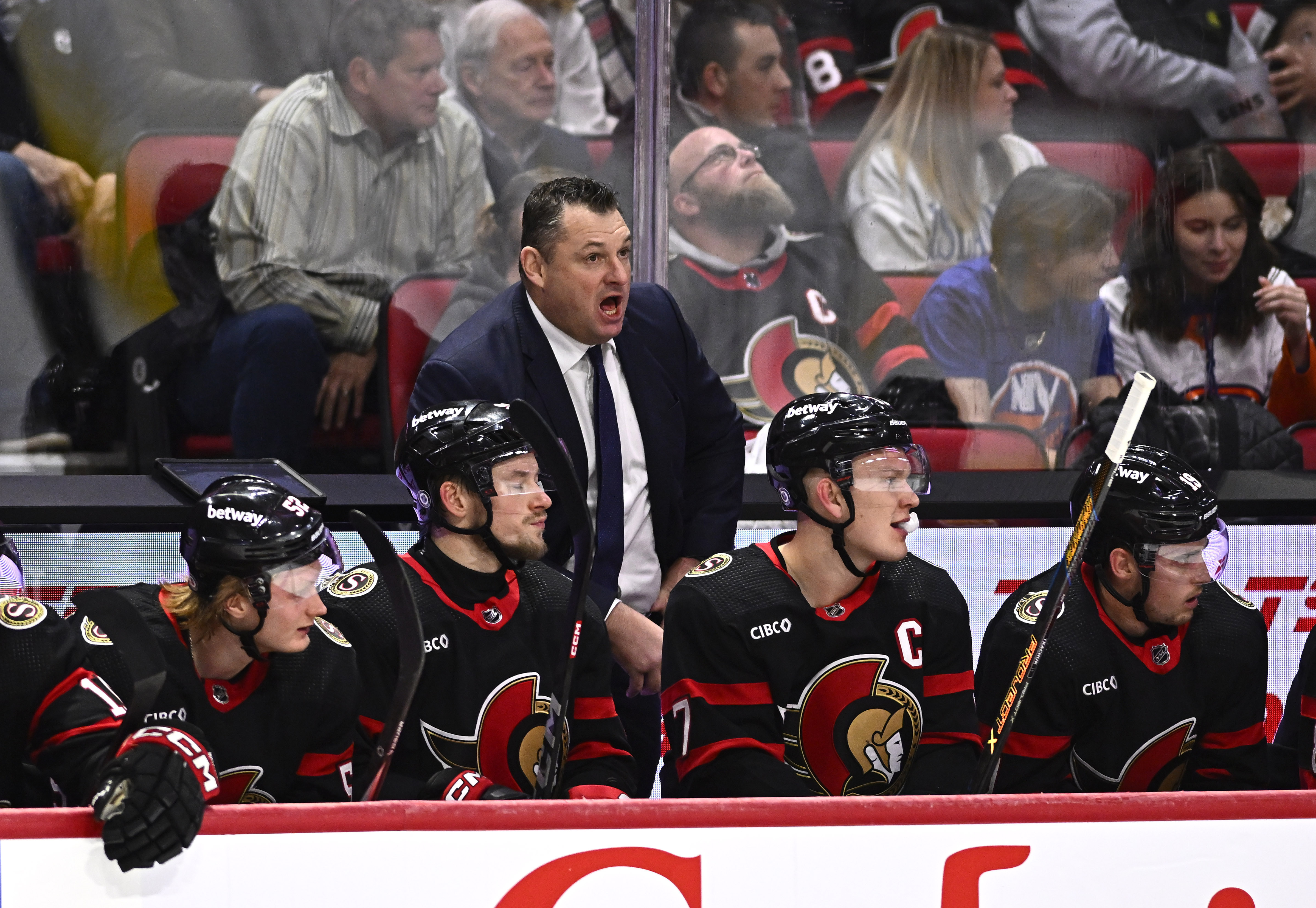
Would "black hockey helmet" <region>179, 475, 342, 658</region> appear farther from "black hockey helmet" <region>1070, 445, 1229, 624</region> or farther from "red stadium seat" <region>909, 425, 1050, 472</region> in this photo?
"red stadium seat" <region>909, 425, 1050, 472</region>

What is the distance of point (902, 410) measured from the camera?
4324 millimetres

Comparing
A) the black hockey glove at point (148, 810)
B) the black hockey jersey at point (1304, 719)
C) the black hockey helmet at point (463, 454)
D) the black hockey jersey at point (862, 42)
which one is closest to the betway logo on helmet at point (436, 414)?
the black hockey helmet at point (463, 454)

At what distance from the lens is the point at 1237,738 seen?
2.62 m

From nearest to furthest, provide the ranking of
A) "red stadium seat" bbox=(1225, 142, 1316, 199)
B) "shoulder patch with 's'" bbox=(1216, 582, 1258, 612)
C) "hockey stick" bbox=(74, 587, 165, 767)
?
"hockey stick" bbox=(74, 587, 165, 767) → "shoulder patch with 's'" bbox=(1216, 582, 1258, 612) → "red stadium seat" bbox=(1225, 142, 1316, 199)

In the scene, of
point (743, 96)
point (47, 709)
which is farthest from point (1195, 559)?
point (743, 96)

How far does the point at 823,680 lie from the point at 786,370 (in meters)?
2.02

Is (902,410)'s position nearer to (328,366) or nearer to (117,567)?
(328,366)

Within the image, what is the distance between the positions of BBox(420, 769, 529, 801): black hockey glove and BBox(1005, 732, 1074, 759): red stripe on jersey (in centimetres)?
88

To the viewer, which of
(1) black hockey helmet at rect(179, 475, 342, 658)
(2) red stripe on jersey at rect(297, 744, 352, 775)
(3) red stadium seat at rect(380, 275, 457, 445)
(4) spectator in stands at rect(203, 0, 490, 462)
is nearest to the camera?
(1) black hockey helmet at rect(179, 475, 342, 658)

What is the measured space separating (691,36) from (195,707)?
110 inches

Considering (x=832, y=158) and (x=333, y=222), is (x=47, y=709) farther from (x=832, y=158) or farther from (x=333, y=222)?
(x=832, y=158)

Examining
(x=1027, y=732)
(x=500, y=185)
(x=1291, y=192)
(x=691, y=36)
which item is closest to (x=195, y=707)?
(x=1027, y=732)

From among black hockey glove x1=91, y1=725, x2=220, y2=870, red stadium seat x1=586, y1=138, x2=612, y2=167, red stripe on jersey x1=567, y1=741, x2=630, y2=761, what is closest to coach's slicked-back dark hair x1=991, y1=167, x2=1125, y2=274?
red stadium seat x1=586, y1=138, x2=612, y2=167

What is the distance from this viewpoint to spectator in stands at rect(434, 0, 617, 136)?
173 inches
